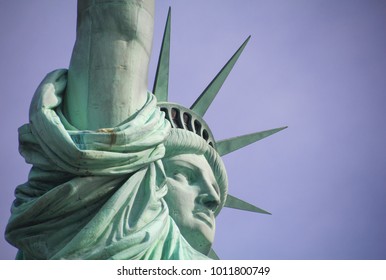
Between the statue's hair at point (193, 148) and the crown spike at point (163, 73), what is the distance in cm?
117

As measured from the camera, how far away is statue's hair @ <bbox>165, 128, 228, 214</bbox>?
880 cm

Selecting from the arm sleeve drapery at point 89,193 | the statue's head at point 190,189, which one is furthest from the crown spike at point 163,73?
the arm sleeve drapery at point 89,193

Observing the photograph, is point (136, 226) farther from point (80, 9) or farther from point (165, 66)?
point (165, 66)

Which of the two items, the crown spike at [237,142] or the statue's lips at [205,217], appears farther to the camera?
the crown spike at [237,142]

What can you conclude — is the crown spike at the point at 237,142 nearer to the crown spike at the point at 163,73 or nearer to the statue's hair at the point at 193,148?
the statue's hair at the point at 193,148

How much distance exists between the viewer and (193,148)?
902 centimetres

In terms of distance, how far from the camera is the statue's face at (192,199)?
8.59 m

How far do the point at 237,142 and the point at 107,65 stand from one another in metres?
3.90

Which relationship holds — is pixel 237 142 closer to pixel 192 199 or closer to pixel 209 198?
pixel 209 198

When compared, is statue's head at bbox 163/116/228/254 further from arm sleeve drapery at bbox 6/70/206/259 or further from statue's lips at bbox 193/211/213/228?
arm sleeve drapery at bbox 6/70/206/259

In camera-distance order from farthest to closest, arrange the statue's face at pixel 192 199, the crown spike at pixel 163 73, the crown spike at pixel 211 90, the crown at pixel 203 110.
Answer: the crown spike at pixel 211 90, the crown spike at pixel 163 73, the crown at pixel 203 110, the statue's face at pixel 192 199
